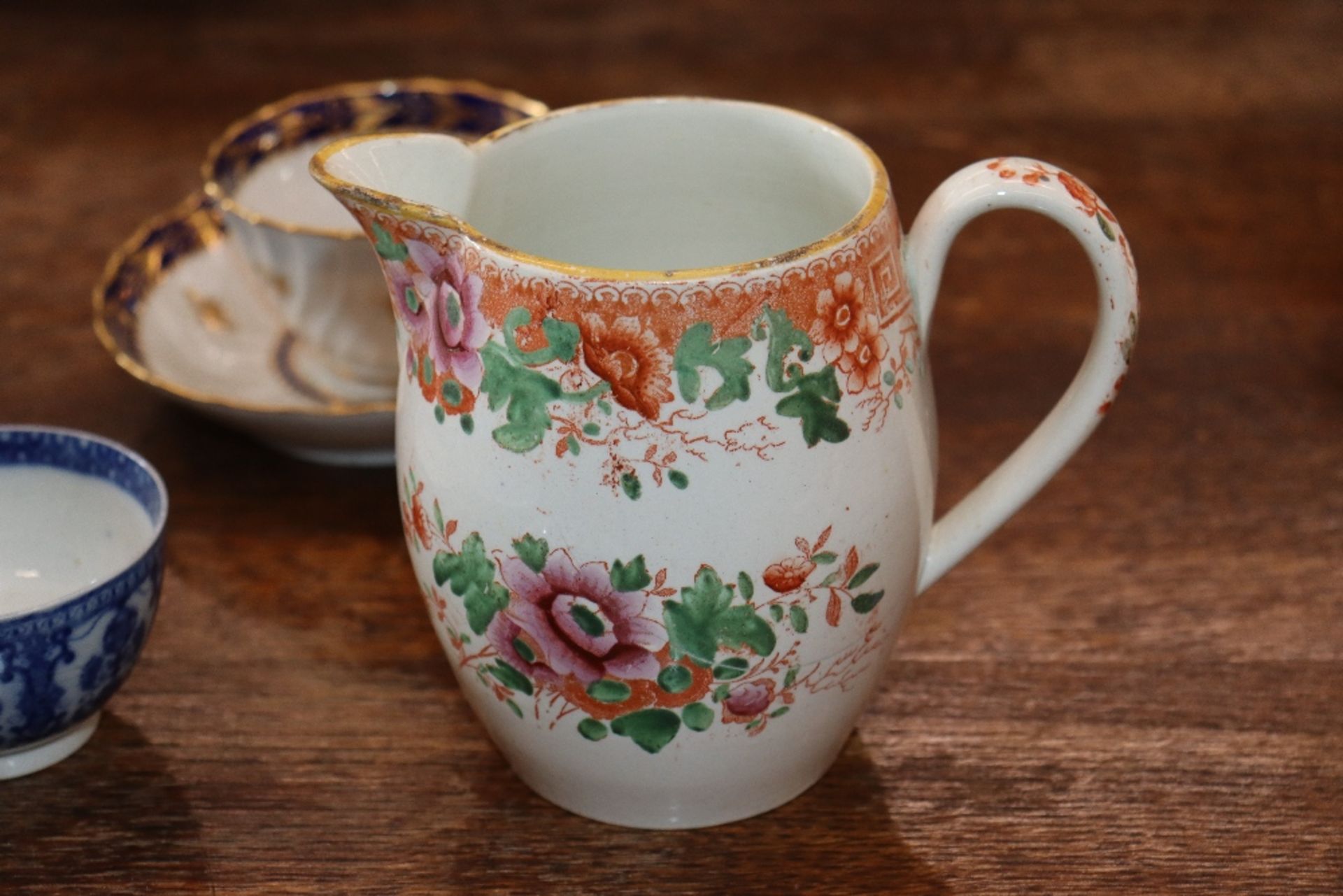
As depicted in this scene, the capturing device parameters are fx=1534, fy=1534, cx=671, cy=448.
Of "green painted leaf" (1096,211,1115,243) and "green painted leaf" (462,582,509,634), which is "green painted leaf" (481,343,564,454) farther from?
"green painted leaf" (1096,211,1115,243)

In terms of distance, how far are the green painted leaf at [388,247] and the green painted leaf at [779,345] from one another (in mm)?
135

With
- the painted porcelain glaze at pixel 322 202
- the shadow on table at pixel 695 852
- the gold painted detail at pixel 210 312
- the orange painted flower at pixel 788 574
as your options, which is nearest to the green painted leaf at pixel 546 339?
the orange painted flower at pixel 788 574

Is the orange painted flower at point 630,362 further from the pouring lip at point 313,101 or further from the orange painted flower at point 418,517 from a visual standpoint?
the pouring lip at point 313,101

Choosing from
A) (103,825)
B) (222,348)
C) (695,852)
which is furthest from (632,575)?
(222,348)

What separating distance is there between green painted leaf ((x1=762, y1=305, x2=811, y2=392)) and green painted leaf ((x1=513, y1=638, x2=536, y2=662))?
134 mm

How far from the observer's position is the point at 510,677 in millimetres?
576

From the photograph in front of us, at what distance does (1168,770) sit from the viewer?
0.63m

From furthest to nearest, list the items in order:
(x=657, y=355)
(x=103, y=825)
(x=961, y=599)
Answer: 1. (x=961, y=599)
2. (x=103, y=825)
3. (x=657, y=355)

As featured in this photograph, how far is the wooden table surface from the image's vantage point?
0.60m

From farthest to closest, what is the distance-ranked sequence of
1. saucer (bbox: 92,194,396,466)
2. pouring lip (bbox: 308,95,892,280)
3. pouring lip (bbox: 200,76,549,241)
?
pouring lip (bbox: 200,76,549,241)
saucer (bbox: 92,194,396,466)
pouring lip (bbox: 308,95,892,280)

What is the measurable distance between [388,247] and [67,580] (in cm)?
27

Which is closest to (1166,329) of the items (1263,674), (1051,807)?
(1263,674)

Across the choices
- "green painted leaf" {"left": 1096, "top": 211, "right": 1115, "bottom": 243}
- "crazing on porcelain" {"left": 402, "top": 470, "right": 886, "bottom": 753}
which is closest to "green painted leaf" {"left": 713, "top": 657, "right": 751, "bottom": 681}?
"crazing on porcelain" {"left": 402, "top": 470, "right": 886, "bottom": 753}

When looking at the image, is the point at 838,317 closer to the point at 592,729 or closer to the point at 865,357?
the point at 865,357
